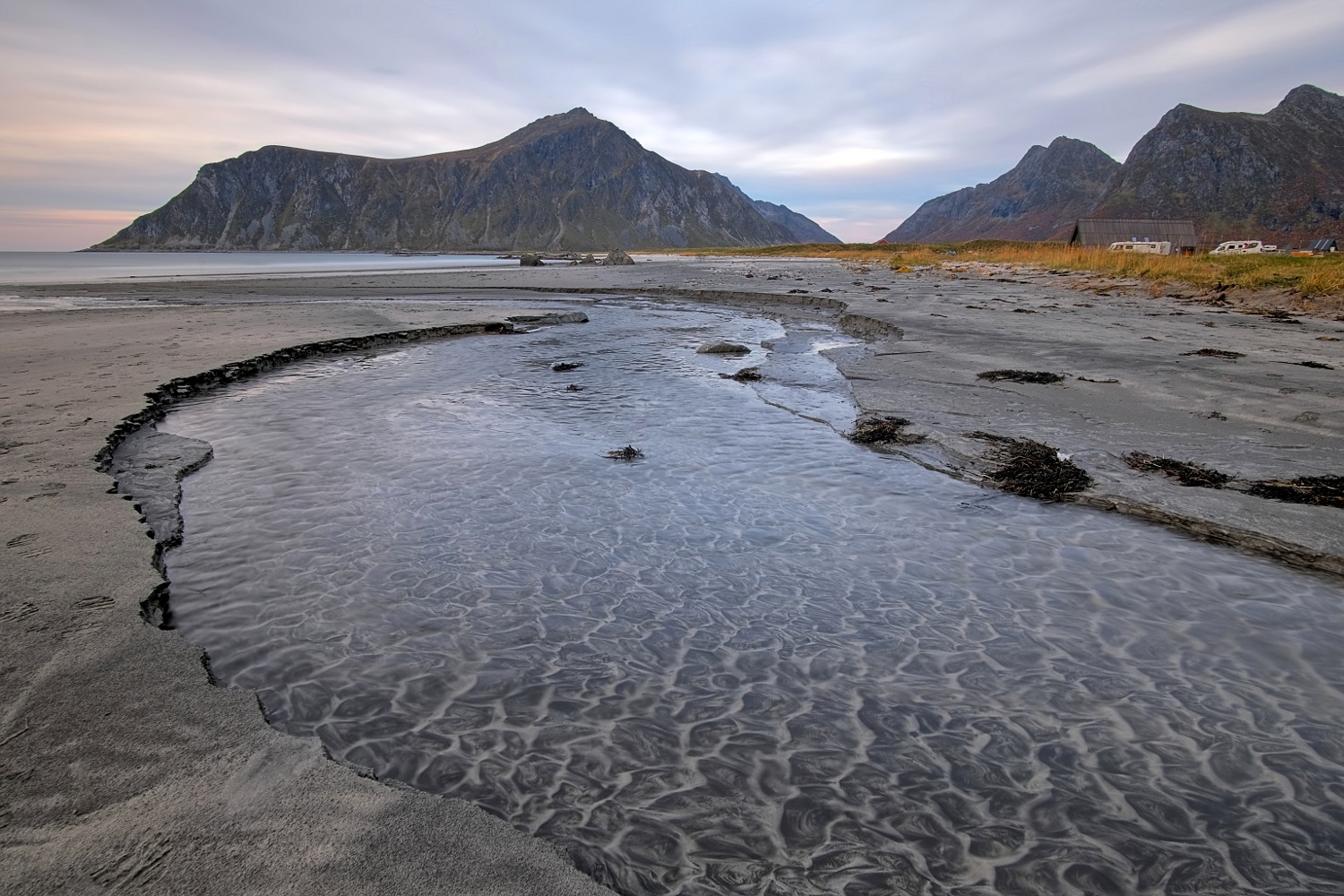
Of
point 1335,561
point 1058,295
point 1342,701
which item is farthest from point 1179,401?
point 1058,295

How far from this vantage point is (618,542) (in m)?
6.27

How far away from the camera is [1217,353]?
13727mm

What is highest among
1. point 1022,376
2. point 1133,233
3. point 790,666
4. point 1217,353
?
point 1133,233

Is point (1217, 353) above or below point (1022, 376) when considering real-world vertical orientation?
above

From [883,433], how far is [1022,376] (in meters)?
4.72

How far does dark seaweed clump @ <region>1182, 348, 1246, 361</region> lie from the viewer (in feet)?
44.0

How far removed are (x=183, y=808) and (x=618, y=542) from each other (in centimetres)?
386

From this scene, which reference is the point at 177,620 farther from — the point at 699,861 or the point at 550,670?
the point at 699,861

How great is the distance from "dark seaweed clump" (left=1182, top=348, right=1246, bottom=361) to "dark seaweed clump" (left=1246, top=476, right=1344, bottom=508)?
805 cm

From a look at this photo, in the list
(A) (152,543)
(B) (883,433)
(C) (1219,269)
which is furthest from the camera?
(C) (1219,269)

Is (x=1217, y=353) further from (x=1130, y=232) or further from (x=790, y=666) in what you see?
(x=1130, y=232)

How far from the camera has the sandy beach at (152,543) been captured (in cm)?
256

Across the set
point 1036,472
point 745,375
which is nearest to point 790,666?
point 1036,472

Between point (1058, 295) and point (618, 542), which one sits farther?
point (1058, 295)
